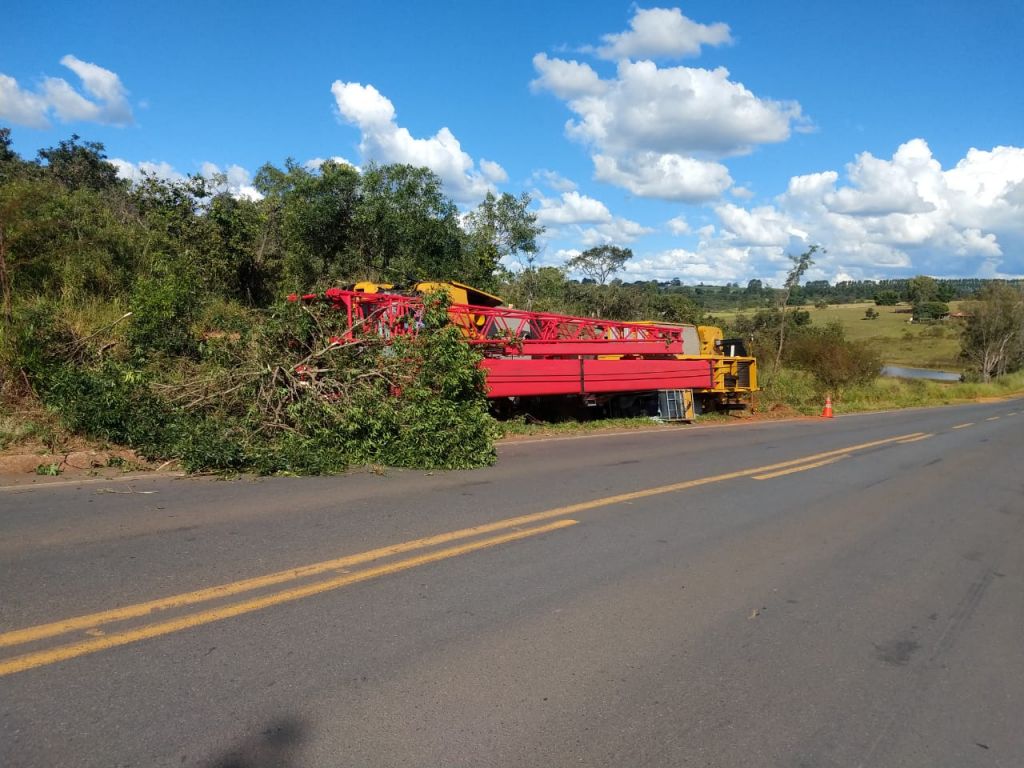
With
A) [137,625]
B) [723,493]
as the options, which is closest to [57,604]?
[137,625]

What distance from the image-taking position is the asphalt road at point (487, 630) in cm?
335

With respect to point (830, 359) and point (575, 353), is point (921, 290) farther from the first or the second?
point (575, 353)

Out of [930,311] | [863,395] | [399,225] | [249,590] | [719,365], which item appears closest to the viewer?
[249,590]

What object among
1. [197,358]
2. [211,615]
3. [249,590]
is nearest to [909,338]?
[197,358]

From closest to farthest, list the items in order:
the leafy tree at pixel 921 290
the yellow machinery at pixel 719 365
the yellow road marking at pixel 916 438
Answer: the yellow road marking at pixel 916 438, the yellow machinery at pixel 719 365, the leafy tree at pixel 921 290

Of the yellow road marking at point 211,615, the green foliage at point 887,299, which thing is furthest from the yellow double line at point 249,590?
the green foliage at point 887,299

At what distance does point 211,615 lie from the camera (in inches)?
173

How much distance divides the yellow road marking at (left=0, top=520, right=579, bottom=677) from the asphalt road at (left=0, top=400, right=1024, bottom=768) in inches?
Result: 0.6

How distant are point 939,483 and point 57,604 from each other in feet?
39.9

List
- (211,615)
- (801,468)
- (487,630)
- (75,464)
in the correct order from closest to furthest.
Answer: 1. (211,615)
2. (487,630)
3. (75,464)
4. (801,468)

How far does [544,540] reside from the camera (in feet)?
21.5

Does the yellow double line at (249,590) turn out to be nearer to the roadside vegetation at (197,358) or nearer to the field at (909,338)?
the roadside vegetation at (197,358)

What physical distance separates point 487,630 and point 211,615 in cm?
170

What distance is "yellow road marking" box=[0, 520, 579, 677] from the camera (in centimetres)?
371
